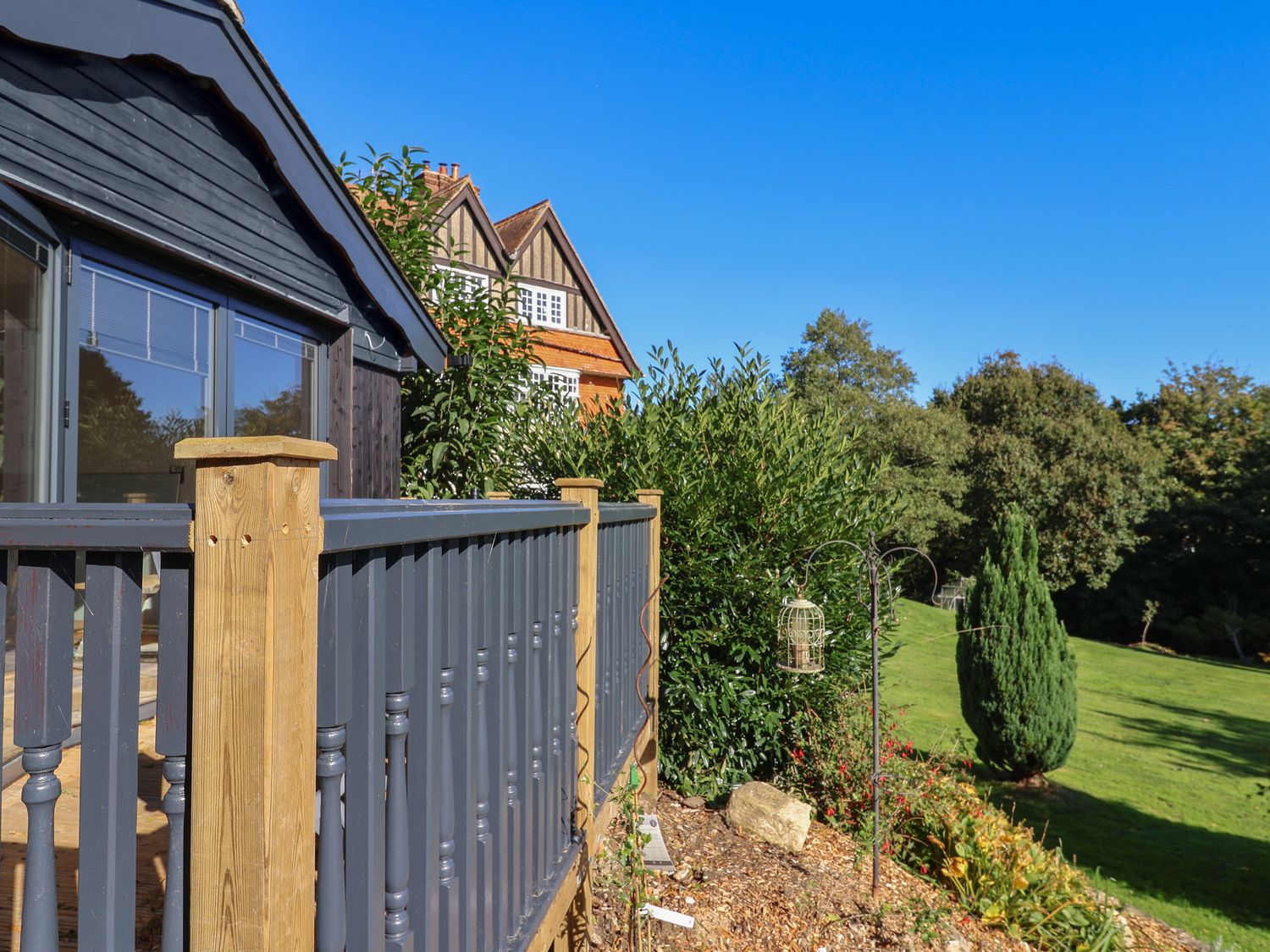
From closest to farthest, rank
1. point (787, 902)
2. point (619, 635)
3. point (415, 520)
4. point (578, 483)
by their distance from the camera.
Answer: point (415, 520) → point (578, 483) → point (619, 635) → point (787, 902)

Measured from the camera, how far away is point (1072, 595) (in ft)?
93.6

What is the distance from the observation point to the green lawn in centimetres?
712

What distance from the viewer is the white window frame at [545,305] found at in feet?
74.8

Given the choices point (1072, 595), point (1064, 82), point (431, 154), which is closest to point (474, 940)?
point (431, 154)

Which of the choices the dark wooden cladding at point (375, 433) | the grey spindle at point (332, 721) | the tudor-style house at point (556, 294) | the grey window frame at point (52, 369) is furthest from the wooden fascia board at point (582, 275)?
the grey spindle at point (332, 721)

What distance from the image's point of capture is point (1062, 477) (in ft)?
88.5

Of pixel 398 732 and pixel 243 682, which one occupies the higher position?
pixel 243 682

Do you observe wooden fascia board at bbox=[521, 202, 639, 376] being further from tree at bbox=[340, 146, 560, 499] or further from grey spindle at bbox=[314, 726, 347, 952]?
grey spindle at bbox=[314, 726, 347, 952]

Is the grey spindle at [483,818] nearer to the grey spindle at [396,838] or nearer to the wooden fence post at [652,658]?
the grey spindle at [396,838]

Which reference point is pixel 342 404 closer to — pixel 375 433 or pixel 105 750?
pixel 375 433

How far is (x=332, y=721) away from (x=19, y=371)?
345 cm

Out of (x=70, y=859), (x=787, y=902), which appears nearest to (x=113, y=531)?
(x=70, y=859)

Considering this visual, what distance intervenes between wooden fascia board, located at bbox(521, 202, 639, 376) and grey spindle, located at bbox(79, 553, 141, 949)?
2135 cm

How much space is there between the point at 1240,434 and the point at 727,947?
35.2 m
